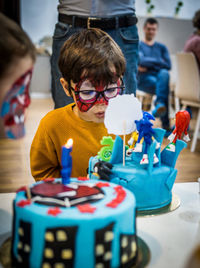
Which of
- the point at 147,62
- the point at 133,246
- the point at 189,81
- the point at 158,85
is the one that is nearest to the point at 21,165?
the point at 189,81

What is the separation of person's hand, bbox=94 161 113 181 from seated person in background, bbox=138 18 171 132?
3.13 meters

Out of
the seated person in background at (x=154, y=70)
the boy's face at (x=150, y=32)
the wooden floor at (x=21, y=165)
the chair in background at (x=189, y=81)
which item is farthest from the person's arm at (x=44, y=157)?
the boy's face at (x=150, y=32)

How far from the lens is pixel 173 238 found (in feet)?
2.77

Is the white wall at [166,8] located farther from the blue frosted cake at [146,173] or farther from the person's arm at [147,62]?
the blue frosted cake at [146,173]

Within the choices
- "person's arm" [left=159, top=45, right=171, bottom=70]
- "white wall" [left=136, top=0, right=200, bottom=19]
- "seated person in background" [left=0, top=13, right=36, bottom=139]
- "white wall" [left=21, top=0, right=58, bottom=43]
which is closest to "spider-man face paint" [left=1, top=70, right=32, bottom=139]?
"seated person in background" [left=0, top=13, right=36, bottom=139]

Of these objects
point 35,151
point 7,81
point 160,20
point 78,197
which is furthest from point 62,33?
point 160,20

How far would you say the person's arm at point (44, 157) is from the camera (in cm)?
125

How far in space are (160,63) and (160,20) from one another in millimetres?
1680

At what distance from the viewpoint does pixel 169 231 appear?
87cm

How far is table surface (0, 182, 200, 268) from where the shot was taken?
759 mm

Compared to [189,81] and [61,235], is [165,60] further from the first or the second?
[61,235]

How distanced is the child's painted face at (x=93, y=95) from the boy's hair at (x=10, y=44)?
0.43m

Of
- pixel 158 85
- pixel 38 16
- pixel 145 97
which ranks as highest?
pixel 38 16

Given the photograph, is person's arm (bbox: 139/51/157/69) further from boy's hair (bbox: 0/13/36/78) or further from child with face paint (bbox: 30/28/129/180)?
boy's hair (bbox: 0/13/36/78)
